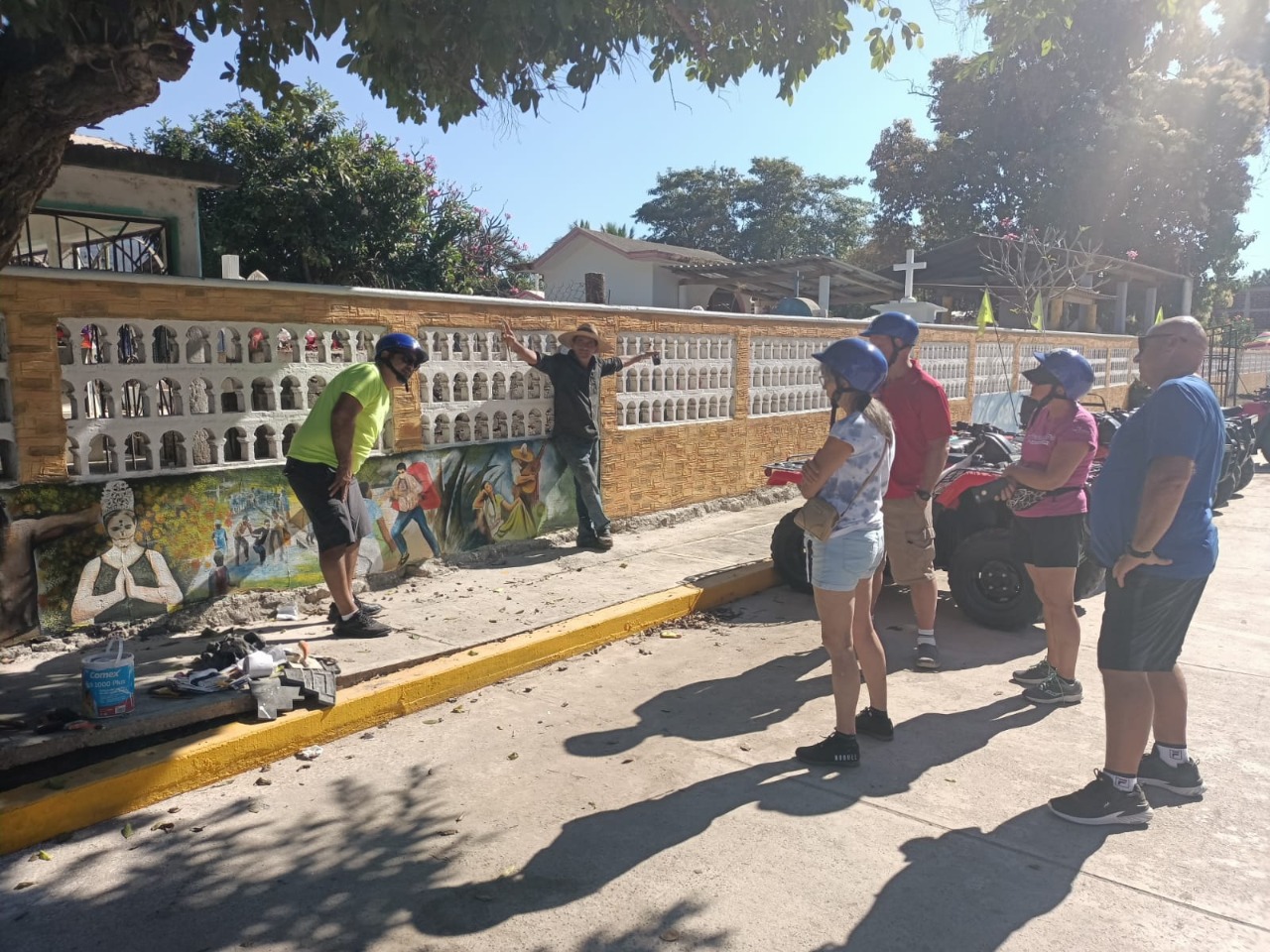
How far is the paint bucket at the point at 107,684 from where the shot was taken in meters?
4.03

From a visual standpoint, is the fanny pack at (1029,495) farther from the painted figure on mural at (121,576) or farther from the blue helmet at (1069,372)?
the painted figure on mural at (121,576)

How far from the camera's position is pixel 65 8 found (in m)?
3.53

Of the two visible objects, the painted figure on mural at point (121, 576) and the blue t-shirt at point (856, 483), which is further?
the painted figure on mural at point (121, 576)

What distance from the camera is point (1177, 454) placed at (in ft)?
11.5

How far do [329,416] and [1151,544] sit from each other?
4.13m

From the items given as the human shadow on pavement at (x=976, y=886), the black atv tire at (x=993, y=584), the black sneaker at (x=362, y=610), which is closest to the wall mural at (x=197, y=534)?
the black sneaker at (x=362, y=610)

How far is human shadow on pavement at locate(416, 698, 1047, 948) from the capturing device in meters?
3.13

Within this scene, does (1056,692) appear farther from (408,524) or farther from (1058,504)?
(408,524)

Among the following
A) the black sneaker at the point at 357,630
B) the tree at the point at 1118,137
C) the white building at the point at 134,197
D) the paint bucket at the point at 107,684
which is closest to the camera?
the paint bucket at the point at 107,684

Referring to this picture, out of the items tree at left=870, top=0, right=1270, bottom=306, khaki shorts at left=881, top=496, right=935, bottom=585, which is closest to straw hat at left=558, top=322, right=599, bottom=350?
khaki shorts at left=881, top=496, right=935, bottom=585

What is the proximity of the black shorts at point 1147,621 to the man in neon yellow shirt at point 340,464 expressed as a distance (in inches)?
152

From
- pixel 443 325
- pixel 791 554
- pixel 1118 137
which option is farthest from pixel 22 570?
pixel 1118 137

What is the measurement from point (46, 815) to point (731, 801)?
262 centimetres

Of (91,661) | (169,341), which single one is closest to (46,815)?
(91,661)
